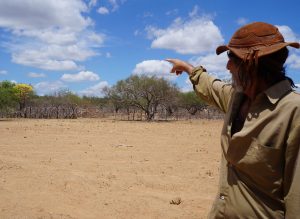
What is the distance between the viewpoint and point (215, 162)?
9266mm

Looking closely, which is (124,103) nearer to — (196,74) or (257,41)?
(196,74)

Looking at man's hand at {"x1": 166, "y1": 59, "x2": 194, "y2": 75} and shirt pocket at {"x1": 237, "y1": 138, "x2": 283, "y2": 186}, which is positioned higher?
man's hand at {"x1": 166, "y1": 59, "x2": 194, "y2": 75}

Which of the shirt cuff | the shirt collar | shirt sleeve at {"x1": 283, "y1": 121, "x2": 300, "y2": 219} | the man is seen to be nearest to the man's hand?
the shirt cuff

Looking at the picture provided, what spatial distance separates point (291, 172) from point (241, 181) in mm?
251

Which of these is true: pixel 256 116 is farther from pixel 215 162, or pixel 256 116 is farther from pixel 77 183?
pixel 215 162

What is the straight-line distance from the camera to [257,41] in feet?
5.46

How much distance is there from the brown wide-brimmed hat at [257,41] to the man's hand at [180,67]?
665mm

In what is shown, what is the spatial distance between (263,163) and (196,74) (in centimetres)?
88

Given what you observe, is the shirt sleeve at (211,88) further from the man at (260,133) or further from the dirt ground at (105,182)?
the dirt ground at (105,182)

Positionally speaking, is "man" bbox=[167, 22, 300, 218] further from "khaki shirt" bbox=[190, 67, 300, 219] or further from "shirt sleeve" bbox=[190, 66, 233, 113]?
"shirt sleeve" bbox=[190, 66, 233, 113]

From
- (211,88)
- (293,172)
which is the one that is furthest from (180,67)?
(293,172)

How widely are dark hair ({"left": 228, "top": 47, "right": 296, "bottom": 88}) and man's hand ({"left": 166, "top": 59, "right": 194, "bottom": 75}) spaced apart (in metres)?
0.71

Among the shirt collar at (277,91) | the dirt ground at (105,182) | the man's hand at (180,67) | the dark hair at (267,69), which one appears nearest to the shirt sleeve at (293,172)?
the shirt collar at (277,91)

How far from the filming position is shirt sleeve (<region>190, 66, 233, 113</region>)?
6.85 feet
